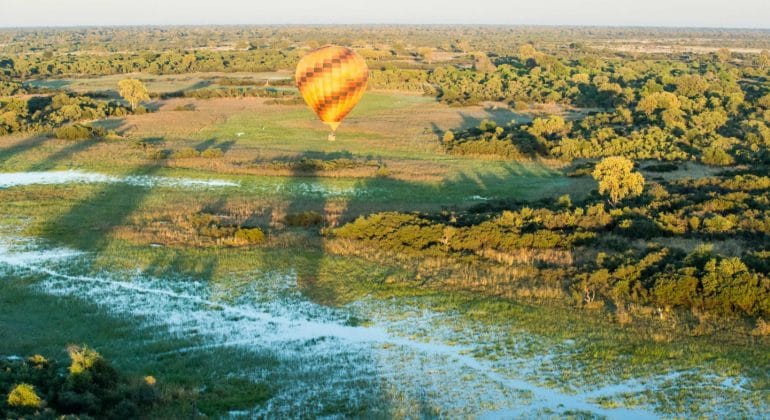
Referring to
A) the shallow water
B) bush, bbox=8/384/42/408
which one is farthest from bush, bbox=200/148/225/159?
bush, bbox=8/384/42/408

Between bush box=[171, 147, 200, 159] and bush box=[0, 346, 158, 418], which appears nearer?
bush box=[0, 346, 158, 418]

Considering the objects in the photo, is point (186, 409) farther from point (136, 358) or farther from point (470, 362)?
point (470, 362)

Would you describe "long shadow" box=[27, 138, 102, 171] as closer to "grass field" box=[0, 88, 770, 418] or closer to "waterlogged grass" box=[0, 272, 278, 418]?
"grass field" box=[0, 88, 770, 418]

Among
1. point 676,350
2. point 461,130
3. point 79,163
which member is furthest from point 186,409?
point 461,130

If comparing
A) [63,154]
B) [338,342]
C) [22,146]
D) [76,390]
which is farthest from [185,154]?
[76,390]

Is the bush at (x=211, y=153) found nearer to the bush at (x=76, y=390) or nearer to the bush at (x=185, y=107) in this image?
the bush at (x=185, y=107)

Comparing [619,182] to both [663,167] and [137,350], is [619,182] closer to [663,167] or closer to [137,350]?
[663,167]

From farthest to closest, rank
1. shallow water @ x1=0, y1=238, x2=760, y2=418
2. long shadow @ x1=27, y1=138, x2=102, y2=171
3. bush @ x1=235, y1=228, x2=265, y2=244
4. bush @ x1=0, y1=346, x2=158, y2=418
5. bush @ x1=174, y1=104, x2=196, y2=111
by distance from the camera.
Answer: bush @ x1=174, y1=104, x2=196, y2=111, long shadow @ x1=27, y1=138, x2=102, y2=171, bush @ x1=235, y1=228, x2=265, y2=244, shallow water @ x1=0, y1=238, x2=760, y2=418, bush @ x1=0, y1=346, x2=158, y2=418
